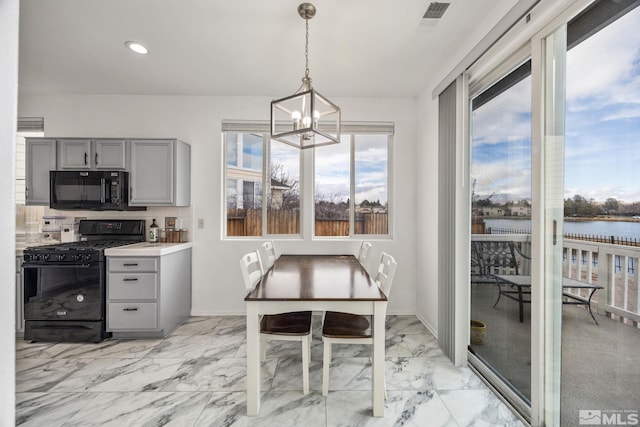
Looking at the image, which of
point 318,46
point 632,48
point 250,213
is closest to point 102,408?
point 250,213

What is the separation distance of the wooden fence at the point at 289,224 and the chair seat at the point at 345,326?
156 centimetres

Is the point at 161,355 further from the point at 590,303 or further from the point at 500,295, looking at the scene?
the point at 590,303

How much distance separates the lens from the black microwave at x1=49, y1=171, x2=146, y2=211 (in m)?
3.14

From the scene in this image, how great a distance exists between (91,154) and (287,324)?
9.48 ft

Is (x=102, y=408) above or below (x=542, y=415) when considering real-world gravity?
below

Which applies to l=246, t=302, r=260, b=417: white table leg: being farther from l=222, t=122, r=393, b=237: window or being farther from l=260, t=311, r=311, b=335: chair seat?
l=222, t=122, r=393, b=237: window

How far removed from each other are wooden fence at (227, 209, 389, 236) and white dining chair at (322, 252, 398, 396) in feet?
4.73

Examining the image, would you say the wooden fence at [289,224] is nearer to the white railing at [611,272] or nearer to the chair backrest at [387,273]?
the chair backrest at [387,273]

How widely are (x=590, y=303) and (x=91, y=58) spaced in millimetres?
4163

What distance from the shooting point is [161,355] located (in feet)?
8.54

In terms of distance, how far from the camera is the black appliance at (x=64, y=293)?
2.82 meters

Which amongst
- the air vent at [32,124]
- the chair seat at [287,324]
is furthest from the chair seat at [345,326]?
the air vent at [32,124]

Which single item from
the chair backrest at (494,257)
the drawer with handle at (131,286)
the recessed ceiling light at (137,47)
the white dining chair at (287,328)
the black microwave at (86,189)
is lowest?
the white dining chair at (287,328)

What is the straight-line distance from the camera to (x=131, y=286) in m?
2.88
